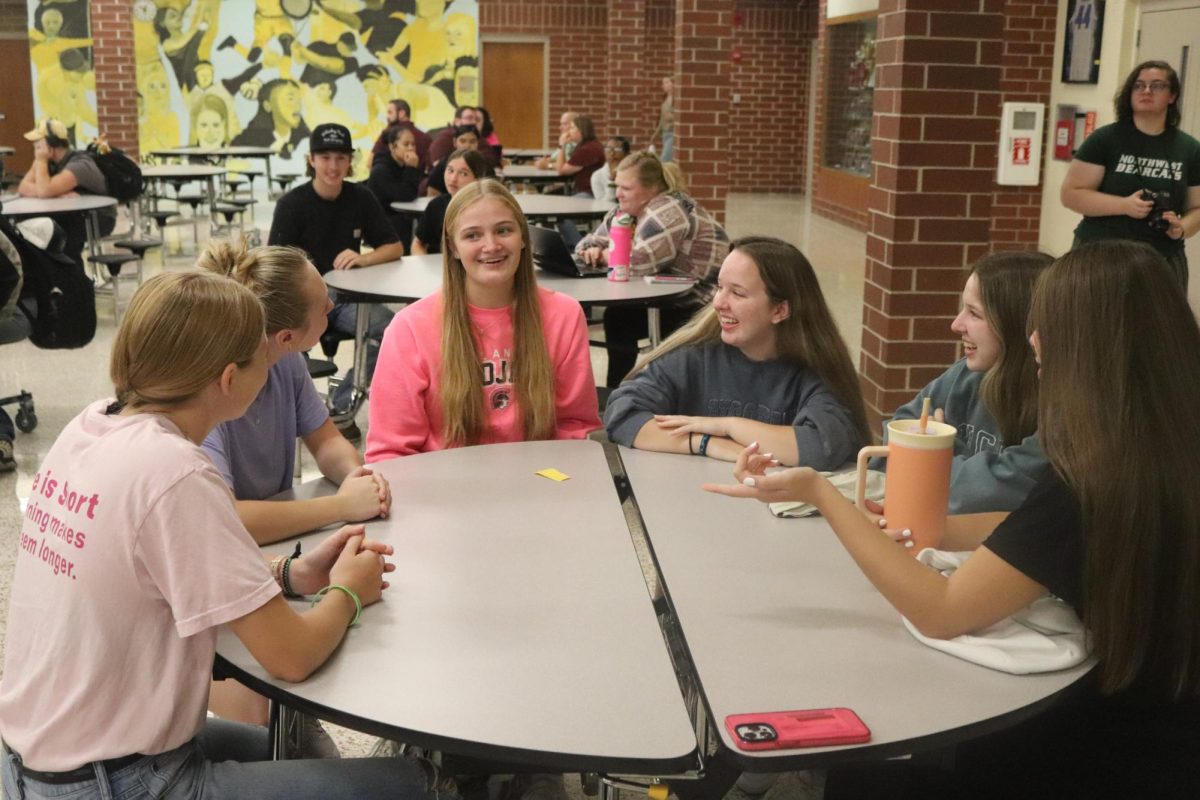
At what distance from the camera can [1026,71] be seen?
355 inches

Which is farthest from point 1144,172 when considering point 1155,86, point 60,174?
point 60,174

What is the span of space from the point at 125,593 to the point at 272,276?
0.90 meters

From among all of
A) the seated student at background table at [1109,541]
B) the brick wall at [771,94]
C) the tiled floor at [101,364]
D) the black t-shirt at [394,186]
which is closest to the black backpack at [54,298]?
the tiled floor at [101,364]

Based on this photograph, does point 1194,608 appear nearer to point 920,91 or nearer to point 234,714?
point 234,714

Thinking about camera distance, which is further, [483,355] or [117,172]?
[117,172]

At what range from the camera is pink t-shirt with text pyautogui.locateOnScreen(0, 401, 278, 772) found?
1.48 m

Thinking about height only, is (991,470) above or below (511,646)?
above

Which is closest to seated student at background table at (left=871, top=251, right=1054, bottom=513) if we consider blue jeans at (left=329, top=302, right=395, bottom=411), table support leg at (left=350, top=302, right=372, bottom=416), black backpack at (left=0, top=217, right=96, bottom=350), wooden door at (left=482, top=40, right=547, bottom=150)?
table support leg at (left=350, top=302, right=372, bottom=416)

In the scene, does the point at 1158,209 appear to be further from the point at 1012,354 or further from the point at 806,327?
the point at 1012,354

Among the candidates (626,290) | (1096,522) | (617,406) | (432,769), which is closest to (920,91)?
(626,290)

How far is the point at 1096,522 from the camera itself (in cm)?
153

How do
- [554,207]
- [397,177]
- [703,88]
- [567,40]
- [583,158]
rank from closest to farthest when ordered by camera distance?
[554,207] → [703,88] → [397,177] → [583,158] → [567,40]

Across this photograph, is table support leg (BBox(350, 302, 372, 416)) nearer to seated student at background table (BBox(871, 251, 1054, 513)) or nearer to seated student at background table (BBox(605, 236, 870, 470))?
seated student at background table (BBox(605, 236, 870, 470))

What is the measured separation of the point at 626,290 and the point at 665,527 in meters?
2.60
